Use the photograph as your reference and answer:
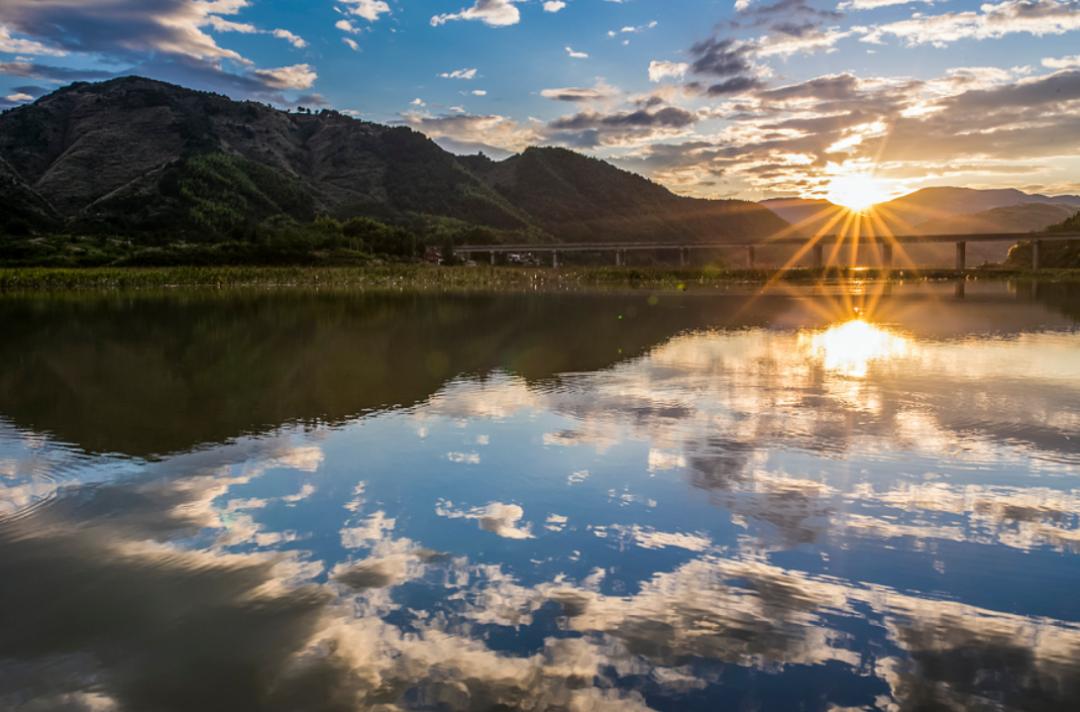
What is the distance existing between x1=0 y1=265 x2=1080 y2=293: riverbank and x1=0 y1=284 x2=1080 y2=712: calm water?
198 ft

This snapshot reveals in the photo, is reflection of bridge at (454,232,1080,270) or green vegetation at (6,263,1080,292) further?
reflection of bridge at (454,232,1080,270)

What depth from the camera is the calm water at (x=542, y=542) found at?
6.31 m

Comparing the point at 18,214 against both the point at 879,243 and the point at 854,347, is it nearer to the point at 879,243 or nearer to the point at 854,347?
the point at 879,243

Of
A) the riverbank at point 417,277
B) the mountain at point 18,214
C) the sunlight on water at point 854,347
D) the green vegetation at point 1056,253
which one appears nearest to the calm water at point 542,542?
the sunlight on water at point 854,347

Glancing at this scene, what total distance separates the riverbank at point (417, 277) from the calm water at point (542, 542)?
6024 cm

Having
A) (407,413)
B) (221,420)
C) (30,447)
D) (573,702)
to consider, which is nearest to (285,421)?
(221,420)

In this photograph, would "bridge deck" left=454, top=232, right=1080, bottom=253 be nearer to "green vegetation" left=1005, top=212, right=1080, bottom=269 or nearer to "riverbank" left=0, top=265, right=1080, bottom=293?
"green vegetation" left=1005, top=212, right=1080, bottom=269

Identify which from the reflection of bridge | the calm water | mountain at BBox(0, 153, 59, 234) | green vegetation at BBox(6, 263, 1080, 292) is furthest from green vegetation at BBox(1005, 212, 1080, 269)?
mountain at BBox(0, 153, 59, 234)

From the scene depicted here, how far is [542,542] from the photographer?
30.0ft

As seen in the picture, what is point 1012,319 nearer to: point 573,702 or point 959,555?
point 959,555

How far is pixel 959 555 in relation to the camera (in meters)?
8.67

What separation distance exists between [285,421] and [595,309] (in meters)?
34.3

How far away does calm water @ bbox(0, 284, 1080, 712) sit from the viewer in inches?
248

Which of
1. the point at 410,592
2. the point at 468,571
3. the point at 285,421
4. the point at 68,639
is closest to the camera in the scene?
the point at 68,639
